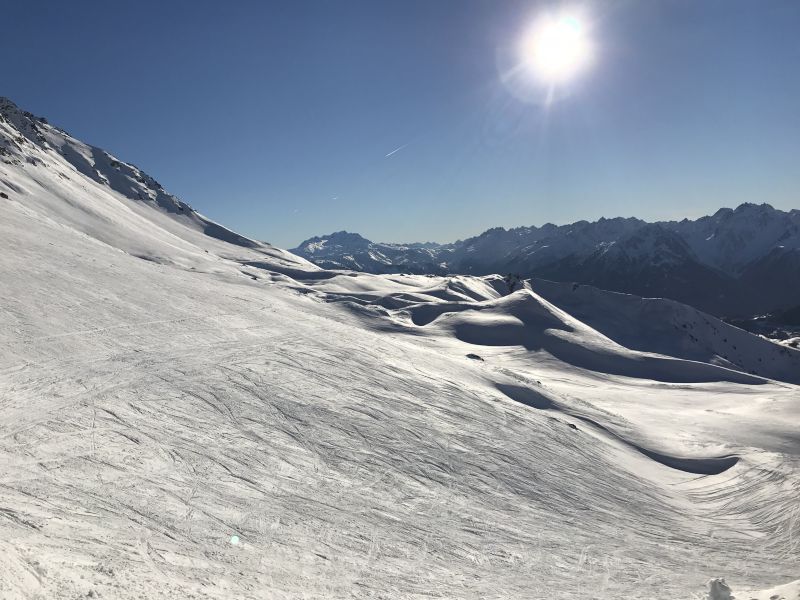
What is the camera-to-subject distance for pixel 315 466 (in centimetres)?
1739

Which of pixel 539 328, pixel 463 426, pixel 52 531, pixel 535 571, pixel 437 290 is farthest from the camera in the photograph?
pixel 437 290

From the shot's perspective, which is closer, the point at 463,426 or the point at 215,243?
the point at 463,426

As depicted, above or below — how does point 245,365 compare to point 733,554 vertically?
below

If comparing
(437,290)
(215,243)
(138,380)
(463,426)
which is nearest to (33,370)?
(138,380)

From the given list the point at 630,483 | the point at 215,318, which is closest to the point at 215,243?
the point at 215,318

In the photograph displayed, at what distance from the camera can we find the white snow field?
11656 mm

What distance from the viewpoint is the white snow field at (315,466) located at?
11656mm

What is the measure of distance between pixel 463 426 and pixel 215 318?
68.1 ft

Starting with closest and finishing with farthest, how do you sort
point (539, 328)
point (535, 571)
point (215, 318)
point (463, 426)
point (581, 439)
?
point (535, 571) < point (463, 426) < point (581, 439) < point (215, 318) < point (539, 328)

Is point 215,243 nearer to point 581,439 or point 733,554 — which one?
point 581,439

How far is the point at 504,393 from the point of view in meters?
35.0

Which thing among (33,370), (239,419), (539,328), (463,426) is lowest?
(33,370)

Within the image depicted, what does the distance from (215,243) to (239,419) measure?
12368 centimetres

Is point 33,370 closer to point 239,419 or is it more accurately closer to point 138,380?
point 138,380
